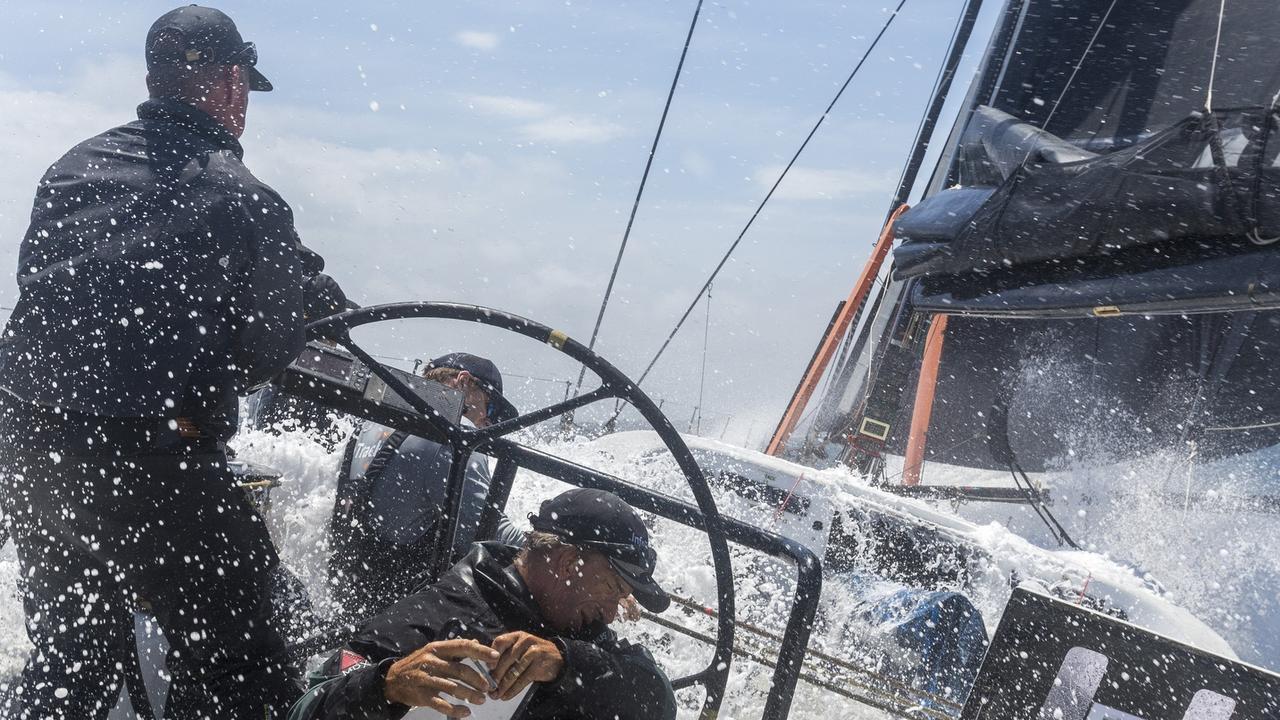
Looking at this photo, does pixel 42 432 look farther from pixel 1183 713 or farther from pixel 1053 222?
pixel 1053 222

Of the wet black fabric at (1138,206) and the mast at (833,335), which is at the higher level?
the wet black fabric at (1138,206)

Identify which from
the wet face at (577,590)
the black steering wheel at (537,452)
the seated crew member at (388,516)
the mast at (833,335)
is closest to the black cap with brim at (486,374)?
the seated crew member at (388,516)

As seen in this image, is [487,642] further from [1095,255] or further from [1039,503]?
[1039,503]

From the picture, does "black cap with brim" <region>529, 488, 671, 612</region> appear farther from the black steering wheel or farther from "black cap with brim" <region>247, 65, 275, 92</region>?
"black cap with brim" <region>247, 65, 275, 92</region>

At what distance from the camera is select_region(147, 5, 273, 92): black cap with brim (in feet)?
5.89

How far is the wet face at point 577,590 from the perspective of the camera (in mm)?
1692

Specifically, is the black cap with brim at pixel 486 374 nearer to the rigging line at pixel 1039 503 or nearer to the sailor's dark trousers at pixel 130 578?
the sailor's dark trousers at pixel 130 578

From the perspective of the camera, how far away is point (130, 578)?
1546mm

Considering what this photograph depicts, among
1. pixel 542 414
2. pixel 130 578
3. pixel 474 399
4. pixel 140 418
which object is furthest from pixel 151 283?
pixel 474 399

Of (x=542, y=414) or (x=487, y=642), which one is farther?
(x=542, y=414)

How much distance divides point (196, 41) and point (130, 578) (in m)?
1.05

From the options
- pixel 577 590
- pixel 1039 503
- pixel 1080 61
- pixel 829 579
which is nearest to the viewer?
pixel 577 590

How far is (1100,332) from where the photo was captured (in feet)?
18.9

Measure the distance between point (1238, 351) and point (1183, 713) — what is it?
4.47 m
